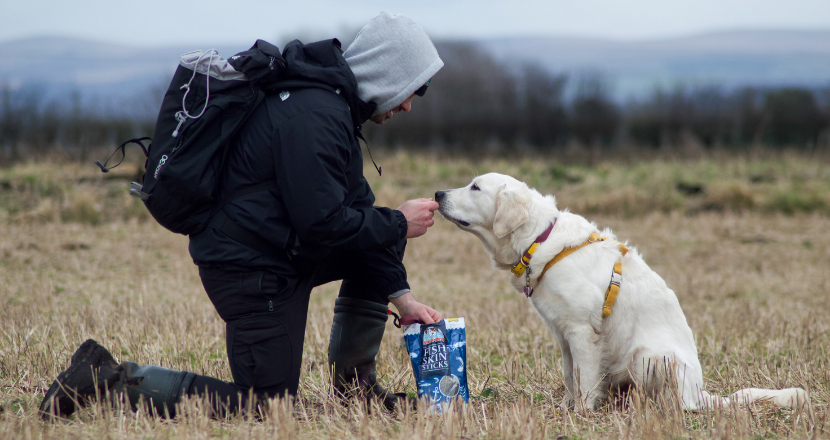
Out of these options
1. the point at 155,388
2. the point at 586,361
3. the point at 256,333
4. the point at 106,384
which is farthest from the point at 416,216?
the point at 106,384

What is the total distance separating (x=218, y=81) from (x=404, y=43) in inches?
35.6

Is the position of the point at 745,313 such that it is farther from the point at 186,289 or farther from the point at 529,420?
the point at 186,289

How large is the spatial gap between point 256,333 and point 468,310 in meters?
3.40

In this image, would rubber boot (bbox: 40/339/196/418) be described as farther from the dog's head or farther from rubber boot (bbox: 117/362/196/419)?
the dog's head

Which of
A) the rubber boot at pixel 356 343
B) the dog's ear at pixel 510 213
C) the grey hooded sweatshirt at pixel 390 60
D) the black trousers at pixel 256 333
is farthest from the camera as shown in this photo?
the dog's ear at pixel 510 213

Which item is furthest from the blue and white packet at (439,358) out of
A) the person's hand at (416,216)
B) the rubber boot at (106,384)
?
the rubber boot at (106,384)

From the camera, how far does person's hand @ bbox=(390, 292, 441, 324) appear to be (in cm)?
327

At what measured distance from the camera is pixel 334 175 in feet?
9.58

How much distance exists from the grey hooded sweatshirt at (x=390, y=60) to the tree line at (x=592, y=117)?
20.2m

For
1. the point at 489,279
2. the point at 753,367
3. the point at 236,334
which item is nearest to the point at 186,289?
the point at 489,279

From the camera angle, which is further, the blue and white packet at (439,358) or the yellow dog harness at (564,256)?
the yellow dog harness at (564,256)

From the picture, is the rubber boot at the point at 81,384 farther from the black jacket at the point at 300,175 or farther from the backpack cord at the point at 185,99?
the backpack cord at the point at 185,99

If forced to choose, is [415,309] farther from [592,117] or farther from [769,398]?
[592,117]

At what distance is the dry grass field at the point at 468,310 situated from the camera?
2865 millimetres
